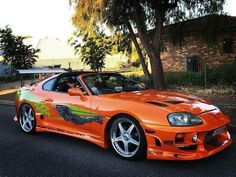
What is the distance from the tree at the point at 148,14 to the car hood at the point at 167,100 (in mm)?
6731

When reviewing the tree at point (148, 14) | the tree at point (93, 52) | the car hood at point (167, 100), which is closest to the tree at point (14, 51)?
the tree at point (93, 52)

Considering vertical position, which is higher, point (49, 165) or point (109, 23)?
point (109, 23)

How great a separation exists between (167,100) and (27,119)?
3.32 m

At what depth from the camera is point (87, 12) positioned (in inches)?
513

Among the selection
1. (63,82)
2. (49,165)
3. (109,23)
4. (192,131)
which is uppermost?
(109,23)

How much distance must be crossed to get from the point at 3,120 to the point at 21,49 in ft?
57.9

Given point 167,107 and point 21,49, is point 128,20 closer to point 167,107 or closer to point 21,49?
point 167,107

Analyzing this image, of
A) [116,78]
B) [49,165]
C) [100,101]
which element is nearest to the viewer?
[49,165]

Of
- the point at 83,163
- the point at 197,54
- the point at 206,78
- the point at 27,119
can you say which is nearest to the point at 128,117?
the point at 83,163

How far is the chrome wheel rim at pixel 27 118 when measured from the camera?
771 cm

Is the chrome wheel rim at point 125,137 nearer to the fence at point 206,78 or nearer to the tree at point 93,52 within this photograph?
the fence at point 206,78

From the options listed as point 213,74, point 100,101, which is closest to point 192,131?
point 100,101

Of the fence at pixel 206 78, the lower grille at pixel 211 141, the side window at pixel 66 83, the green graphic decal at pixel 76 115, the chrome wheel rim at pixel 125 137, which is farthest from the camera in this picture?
the fence at pixel 206 78

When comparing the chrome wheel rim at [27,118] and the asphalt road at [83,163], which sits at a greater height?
the chrome wheel rim at [27,118]
